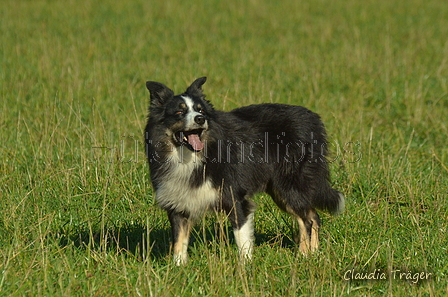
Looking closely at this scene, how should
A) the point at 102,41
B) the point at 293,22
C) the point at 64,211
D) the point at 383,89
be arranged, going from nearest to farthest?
the point at 64,211, the point at 383,89, the point at 102,41, the point at 293,22

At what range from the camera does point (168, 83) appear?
9.17 metres

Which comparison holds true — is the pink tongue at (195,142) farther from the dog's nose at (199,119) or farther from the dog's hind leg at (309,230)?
the dog's hind leg at (309,230)

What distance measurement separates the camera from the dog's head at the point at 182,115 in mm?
4301

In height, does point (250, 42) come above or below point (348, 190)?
above

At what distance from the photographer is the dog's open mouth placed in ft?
14.4

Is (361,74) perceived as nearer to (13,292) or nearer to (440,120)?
(440,120)

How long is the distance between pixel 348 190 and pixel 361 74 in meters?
4.63

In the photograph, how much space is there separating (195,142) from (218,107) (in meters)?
3.33

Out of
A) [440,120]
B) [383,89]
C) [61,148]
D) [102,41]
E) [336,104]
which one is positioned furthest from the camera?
[102,41]

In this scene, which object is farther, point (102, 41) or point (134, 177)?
point (102, 41)

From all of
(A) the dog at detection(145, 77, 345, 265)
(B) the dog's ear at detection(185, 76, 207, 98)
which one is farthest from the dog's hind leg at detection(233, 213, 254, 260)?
(B) the dog's ear at detection(185, 76, 207, 98)

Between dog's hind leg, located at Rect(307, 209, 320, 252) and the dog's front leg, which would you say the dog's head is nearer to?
the dog's front leg

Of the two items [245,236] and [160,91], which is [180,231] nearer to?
[245,236]

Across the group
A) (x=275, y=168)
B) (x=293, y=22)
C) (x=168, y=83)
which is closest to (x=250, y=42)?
(x=293, y=22)
